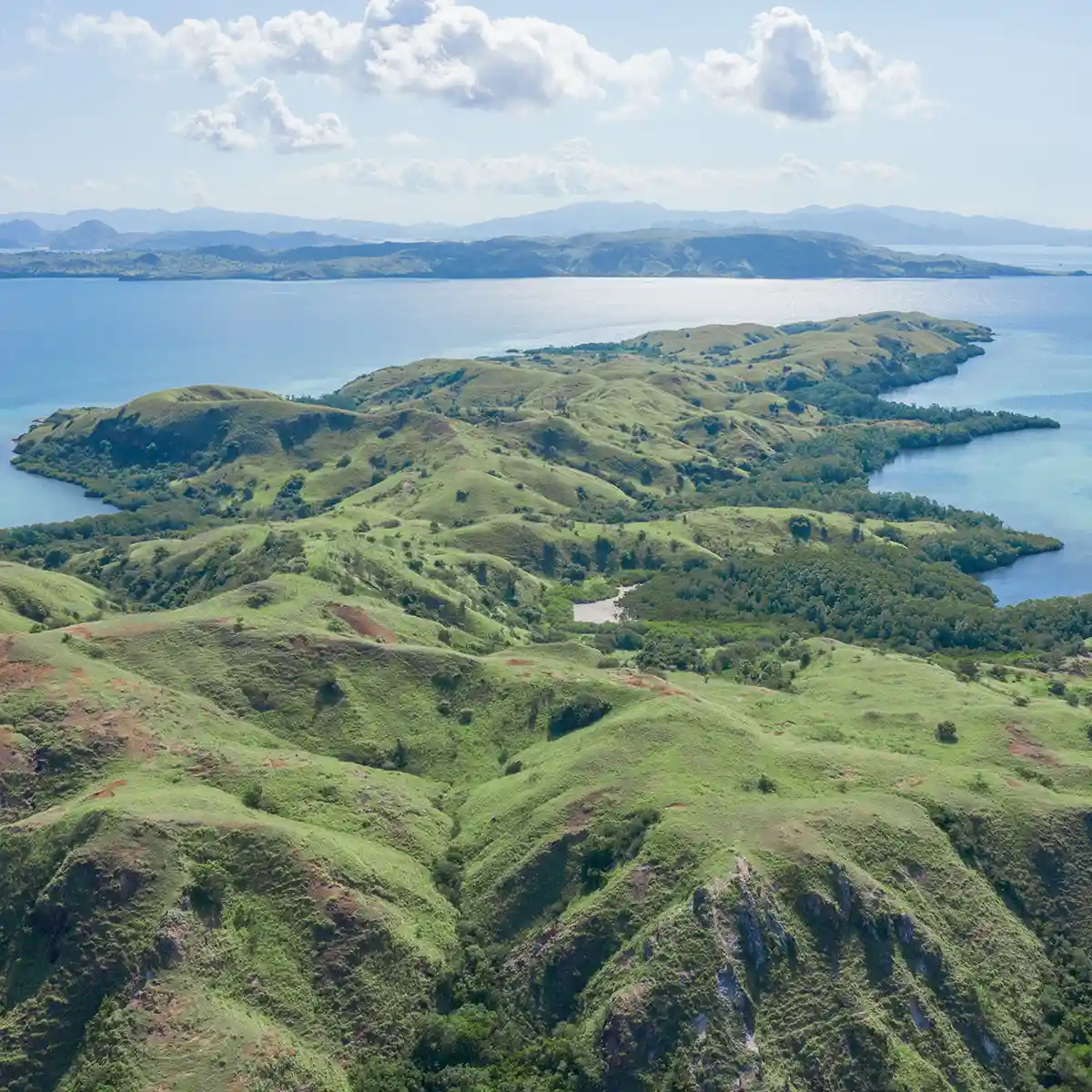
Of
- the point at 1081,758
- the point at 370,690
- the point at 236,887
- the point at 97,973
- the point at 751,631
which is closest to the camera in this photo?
the point at 97,973

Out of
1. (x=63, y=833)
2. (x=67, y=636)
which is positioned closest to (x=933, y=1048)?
(x=63, y=833)

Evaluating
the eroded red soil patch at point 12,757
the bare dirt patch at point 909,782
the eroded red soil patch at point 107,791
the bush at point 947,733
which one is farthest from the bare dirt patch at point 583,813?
the eroded red soil patch at point 12,757

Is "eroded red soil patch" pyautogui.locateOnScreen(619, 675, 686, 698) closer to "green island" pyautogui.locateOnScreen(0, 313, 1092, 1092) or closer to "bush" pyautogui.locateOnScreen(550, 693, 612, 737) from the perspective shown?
"green island" pyautogui.locateOnScreen(0, 313, 1092, 1092)

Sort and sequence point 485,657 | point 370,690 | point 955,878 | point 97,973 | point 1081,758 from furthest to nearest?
point 485,657, point 370,690, point 1081,758, point 955,878, point 97,973

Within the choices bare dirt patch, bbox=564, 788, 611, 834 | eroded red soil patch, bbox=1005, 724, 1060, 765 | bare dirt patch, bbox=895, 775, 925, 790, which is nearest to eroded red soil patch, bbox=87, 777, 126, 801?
bare dirt patch, bbox=564, 788, 611, 834

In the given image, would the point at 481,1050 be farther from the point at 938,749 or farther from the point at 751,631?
the point at 751,631

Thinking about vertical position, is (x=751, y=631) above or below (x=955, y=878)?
below
